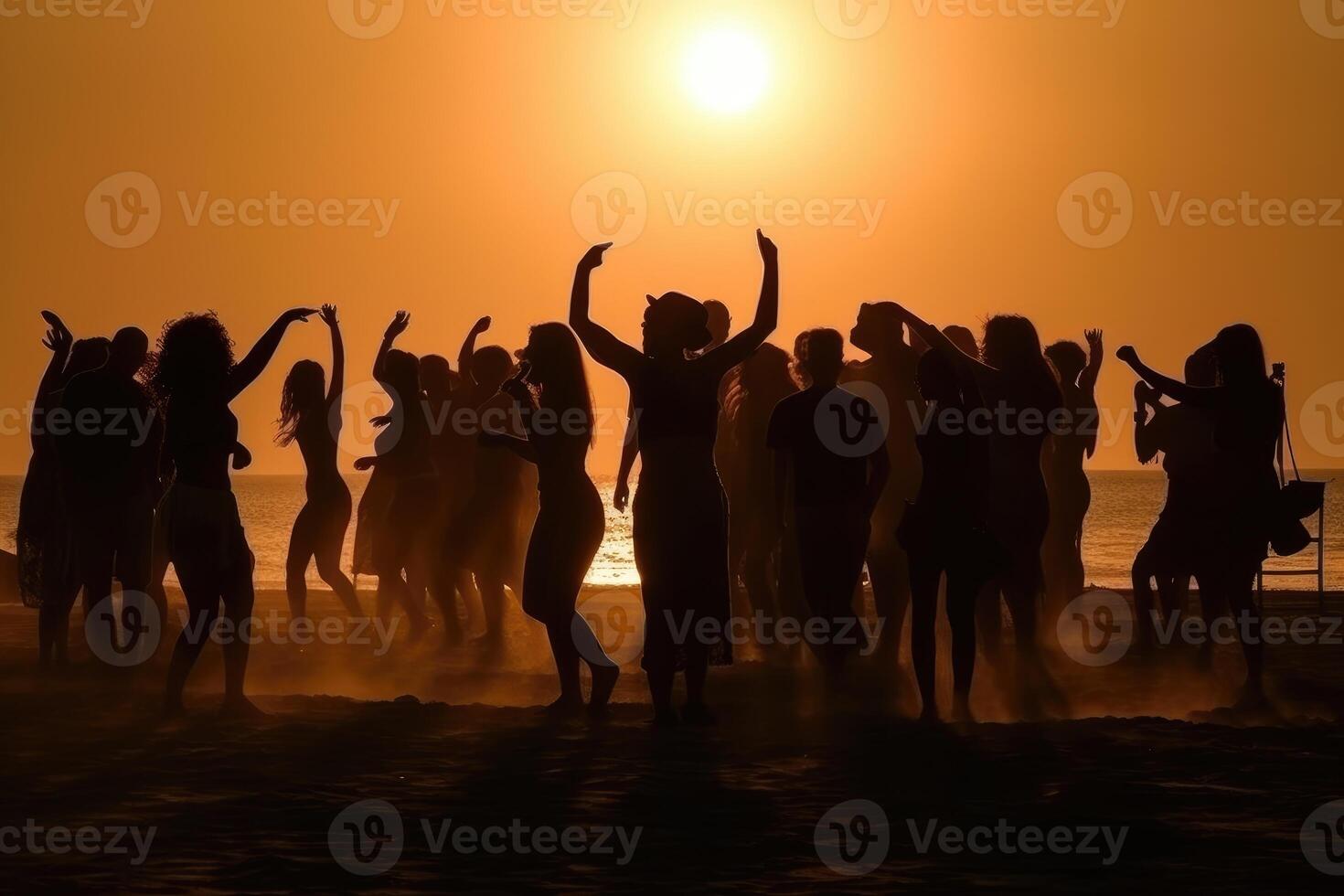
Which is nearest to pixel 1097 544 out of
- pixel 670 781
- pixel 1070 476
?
pixel 1070 476

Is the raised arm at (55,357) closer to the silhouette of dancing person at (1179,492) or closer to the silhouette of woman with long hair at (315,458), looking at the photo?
the silhouette of woman with long hair at (315,458)

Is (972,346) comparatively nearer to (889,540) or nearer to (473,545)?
(889,540)

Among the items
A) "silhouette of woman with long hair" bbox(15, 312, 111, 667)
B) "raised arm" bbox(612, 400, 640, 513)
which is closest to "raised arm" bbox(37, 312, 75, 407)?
"silhouette of woman with long hair" bbox(15, 312, 111, 667)

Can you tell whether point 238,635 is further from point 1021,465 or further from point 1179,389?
point 1179,389

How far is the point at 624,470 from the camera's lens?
10570 mm

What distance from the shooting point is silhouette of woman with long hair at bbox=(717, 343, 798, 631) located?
13156 mm

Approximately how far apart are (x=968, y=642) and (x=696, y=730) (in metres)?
1.41

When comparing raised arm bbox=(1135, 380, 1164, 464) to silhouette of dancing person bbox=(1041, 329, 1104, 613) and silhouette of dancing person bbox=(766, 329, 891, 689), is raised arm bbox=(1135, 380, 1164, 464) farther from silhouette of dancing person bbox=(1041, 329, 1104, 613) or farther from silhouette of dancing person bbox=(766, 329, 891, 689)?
silhouette of dancing person bbox=(766, 329, 891, 689)

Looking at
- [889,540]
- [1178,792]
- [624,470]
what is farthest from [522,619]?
[1178,792]

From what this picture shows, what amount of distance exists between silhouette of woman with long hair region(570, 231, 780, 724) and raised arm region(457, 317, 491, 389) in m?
4.41

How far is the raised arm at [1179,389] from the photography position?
35.2 ft

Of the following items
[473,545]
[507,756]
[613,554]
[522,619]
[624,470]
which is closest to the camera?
[507,756]

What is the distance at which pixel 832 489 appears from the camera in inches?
438

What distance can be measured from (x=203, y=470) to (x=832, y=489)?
3.33 m
